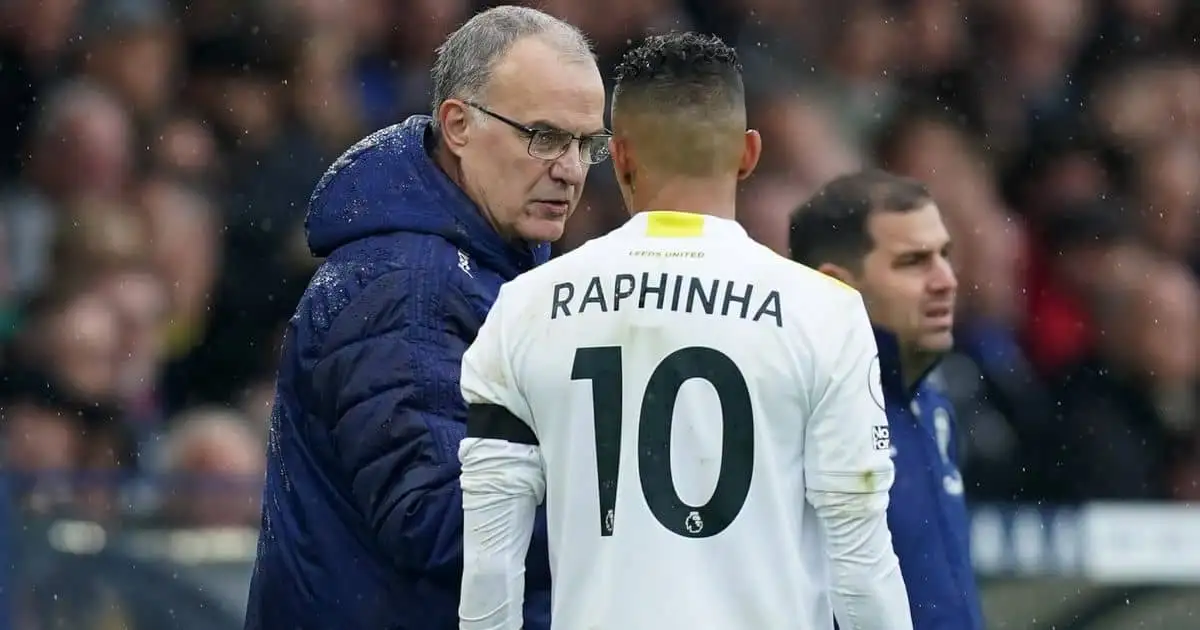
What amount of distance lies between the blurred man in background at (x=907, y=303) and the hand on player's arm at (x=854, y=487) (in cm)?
147

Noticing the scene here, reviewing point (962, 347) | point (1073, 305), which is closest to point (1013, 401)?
point (962, 347)

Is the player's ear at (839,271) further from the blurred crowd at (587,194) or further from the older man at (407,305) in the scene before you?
the blurred crowd at (587,194)

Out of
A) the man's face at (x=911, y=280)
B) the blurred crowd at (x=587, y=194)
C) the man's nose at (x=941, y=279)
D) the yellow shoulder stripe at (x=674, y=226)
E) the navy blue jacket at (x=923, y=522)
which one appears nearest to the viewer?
the yellow shoulder stripe at (x=674, y=226)

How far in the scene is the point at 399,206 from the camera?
3.54 m

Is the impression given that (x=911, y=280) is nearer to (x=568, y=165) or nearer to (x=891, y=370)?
(x=891, y=370)

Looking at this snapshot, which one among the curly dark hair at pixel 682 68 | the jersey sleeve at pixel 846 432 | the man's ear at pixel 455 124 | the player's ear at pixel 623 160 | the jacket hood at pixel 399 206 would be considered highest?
the curly dark hair at pixel 682 68

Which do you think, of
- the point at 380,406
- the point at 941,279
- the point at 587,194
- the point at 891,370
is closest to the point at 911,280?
the point at 941,279

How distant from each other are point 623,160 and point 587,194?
5.20 meters

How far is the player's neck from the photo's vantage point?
120 inches

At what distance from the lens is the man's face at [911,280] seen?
500 centimetres

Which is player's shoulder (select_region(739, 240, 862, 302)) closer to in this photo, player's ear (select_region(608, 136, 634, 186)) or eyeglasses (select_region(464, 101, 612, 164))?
player's ear (select_region(608, 136, 634, 186))

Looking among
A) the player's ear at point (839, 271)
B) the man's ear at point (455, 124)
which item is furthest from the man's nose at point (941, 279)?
the man's ear at point (455, 124)

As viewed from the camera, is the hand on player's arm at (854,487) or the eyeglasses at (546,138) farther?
the eyeglasses at (546,138)

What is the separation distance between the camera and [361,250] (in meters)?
3.53
